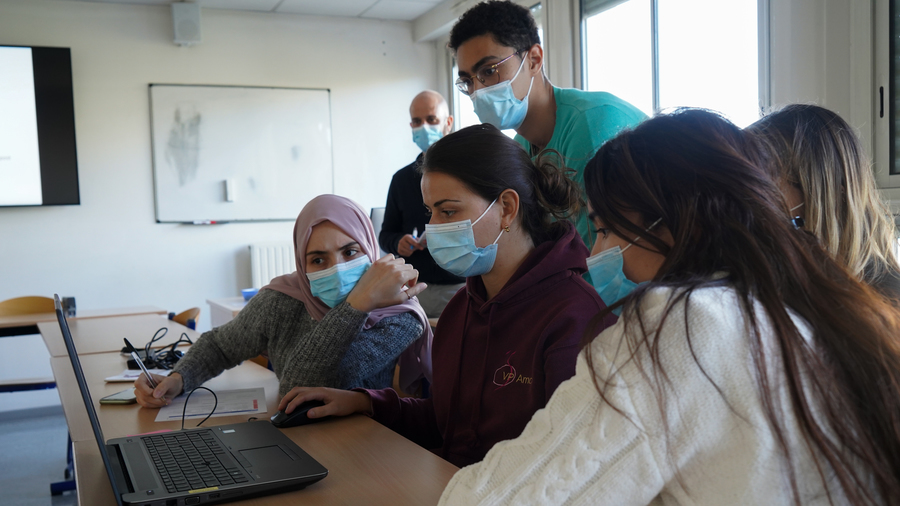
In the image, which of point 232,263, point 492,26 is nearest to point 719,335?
point 492,26

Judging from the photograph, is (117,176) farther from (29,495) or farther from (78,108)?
Result: (29,495)

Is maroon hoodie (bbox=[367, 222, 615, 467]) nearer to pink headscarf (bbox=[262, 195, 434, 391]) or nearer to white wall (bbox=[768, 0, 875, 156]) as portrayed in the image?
pink headscarf (bbox=[262, 195, 434, 391])

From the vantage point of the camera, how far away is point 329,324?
1630 mm

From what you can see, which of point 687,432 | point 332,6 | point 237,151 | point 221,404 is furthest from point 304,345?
point 332,6

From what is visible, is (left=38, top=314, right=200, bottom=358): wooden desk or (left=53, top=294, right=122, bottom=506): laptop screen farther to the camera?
(left=38, top=314, right=200, bottom=358): wooden desk

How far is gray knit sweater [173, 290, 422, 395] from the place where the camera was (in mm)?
1622

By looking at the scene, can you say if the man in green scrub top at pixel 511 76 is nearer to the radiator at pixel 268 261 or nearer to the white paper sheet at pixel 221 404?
the white paper sheet at pixel 221 404

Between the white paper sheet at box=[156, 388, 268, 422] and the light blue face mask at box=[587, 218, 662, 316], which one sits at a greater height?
the light blue face mask at box=[587, 218, 662, 316]

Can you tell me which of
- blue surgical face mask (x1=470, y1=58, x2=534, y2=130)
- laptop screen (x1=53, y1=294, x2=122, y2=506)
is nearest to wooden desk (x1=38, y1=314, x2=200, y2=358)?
laptop screen (x1=53, y1=294, x2=122, y2=506)

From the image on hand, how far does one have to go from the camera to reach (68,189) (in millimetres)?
4613

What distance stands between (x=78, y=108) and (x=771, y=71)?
4.18 m

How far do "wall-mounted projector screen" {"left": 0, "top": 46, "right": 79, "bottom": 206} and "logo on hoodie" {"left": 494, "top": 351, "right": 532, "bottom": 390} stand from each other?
13.8 ft

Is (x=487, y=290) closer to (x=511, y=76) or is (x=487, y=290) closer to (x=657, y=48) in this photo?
(x=511, y=76)

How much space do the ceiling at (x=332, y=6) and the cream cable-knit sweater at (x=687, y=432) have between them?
15.7 ft
